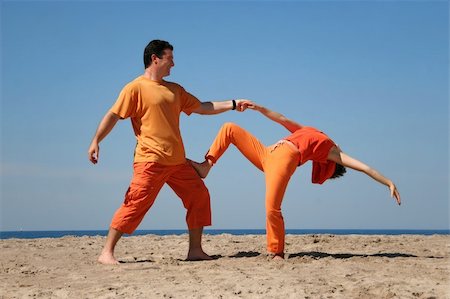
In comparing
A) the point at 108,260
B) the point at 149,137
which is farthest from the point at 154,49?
the point at 108,260

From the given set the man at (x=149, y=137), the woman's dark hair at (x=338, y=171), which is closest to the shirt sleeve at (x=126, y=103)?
the man at (x=149, y=137)

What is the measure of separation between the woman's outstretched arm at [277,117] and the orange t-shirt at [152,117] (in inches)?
36.9

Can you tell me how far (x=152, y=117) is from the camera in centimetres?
591

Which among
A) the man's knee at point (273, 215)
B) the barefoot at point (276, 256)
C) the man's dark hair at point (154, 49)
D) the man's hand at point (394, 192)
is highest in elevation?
the man's dark hair at point (154, 49)

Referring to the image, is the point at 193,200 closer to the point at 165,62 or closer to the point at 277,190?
the point at 277,190

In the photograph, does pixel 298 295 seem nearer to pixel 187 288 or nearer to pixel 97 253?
pixel 187 288

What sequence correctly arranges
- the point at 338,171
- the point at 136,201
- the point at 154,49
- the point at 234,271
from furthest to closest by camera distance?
the point at 338,171
the point at 154,49
the point at 136,201
the point at 234,271

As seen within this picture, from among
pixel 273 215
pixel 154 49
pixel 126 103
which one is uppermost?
pixel 154 49

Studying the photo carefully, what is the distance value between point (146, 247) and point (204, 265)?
2.26 metres

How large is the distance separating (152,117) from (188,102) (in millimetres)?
542

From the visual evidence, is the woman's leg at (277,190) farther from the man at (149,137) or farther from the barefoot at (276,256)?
the man at (149,137)

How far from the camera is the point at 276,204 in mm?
6020

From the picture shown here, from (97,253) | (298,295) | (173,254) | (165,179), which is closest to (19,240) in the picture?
(97,253)

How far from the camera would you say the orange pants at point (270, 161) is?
6.02 metres
